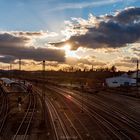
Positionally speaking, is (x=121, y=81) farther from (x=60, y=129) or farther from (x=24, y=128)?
(x=24, y=128)

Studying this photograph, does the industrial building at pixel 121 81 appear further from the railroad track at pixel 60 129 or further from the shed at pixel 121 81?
the railroad track at pixel 60 129

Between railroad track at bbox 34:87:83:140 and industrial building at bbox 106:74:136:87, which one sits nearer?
railroad track at bbox 34:87:83:140

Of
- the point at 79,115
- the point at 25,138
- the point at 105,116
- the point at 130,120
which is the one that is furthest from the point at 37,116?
the point at 25,138

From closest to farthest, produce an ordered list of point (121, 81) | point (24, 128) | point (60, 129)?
point (60, 129)
point (24, 128)
point (121, 81)

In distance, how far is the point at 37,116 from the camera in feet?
134

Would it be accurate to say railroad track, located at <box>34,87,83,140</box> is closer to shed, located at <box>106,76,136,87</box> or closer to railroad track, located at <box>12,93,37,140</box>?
railroad track, located at <box>12,93,37,140</box>

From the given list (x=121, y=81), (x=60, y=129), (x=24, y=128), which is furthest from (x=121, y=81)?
(x=24, y=128)

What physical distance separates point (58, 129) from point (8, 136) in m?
5.24

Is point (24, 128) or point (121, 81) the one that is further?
point (121, 81)

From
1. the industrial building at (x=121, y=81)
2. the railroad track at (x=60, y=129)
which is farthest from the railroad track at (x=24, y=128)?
the industrial building at (x=121, y=81)

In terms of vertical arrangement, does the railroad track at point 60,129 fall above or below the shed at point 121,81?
below

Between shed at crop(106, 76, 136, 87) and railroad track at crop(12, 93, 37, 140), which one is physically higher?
shed at crop(106, 76, 136, 87)

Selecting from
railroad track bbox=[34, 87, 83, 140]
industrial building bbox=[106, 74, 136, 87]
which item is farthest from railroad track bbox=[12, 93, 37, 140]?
industrial building bbox=[106, 74, 136, 87]

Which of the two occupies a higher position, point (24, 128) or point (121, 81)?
point (121, 81)
